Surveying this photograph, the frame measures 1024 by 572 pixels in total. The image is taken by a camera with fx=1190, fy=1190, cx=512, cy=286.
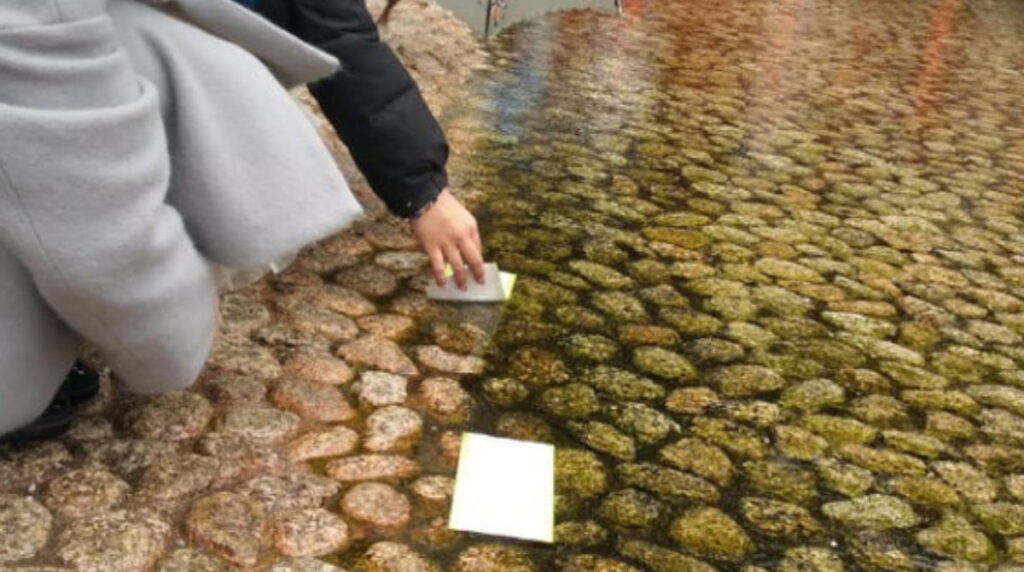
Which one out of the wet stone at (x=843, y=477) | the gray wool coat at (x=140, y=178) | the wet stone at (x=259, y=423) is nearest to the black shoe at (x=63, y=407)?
the gray wool coat at (x=140, y=178)

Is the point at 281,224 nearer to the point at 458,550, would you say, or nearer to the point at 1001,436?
the point at 458,550

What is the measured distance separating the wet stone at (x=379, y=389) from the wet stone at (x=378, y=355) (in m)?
0.03

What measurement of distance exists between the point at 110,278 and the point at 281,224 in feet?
0.90

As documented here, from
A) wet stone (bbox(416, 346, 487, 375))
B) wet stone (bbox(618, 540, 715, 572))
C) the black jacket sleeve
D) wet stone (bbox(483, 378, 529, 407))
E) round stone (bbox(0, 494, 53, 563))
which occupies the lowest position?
wet stone (bbox(416, 346, 487, 375))

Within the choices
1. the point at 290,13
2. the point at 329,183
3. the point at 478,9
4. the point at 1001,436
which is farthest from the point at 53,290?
the point at 478,9

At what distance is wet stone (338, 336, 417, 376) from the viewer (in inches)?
90.8

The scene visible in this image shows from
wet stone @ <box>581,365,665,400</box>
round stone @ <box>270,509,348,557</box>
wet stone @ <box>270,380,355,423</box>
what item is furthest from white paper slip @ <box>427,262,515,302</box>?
round stone @ <box>270,509,348,557</box>

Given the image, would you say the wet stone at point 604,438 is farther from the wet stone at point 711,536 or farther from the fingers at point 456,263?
the fingers at point 456,263

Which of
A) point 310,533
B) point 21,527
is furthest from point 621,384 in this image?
point 21,527

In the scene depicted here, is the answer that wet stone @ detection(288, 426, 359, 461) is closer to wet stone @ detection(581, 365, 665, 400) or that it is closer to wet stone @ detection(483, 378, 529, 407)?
wet stone @ detection(483, 378, 529, 407)

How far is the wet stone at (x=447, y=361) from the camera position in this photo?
2332 millimetres

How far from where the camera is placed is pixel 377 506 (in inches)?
73.6

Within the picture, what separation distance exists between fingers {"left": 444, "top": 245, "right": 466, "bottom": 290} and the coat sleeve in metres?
0.85

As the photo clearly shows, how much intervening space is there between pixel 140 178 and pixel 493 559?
2.51 ft
